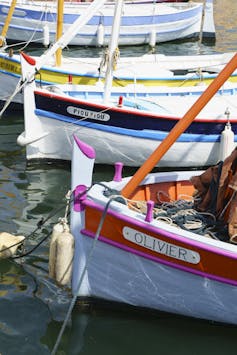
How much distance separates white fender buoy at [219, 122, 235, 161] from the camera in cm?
1172

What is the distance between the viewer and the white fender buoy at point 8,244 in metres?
8.88

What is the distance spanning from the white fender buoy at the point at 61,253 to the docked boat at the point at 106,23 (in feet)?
55.7

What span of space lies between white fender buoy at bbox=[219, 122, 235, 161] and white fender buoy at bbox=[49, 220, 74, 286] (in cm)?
506

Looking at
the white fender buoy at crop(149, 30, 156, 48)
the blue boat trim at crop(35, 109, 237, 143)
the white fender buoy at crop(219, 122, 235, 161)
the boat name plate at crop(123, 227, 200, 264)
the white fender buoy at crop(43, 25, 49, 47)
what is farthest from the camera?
the white fender buoy at crop(149, 30, 156, 48)

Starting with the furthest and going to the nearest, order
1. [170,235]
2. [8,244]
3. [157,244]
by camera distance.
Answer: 1. [8,244]
2. [157,244]
3. [170,235]

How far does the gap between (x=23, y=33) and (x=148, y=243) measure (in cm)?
1869

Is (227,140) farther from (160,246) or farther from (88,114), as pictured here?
(160,246)

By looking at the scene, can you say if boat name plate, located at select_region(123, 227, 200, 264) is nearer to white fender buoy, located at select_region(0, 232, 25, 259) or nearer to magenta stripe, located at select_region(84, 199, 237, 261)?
magenta stripe, located at select_region(84, 199, 237, 261)

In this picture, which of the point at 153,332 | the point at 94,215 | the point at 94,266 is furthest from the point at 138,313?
the point at 94,215

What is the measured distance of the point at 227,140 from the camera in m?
11.8

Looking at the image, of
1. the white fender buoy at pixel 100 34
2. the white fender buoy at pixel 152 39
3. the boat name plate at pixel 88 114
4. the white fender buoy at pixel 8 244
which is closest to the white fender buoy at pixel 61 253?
the white fender buoy at pixel 8 244

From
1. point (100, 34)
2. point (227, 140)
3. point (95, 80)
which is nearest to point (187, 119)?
point (227, 140)

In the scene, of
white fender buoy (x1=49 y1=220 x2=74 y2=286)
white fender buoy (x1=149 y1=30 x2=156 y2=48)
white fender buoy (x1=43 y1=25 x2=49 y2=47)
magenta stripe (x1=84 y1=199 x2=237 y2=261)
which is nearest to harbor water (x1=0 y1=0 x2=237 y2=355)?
white fender buoy (x1=49 y1=220 x2=74 y2=286)

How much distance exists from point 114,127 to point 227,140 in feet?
6.57
